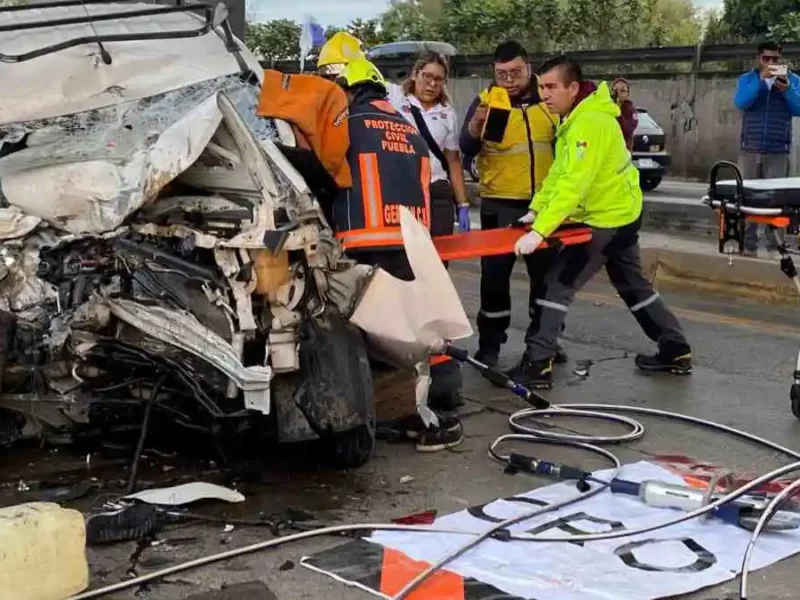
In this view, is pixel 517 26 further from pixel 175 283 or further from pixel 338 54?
pixel 175 283

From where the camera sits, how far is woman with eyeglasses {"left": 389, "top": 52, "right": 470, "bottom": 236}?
7.01 meters

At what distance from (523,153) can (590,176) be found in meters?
0.69

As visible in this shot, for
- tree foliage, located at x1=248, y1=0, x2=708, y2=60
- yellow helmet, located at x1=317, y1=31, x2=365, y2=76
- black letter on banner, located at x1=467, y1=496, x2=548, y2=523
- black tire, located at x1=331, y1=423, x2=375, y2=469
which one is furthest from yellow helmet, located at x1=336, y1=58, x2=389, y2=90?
tree foliage, located at x1=248, y1=0, x2=708, y2=60

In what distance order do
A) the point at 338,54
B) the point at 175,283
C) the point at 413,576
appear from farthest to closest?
the point at 338,54 → the point at 175,283 → the point at 413,576

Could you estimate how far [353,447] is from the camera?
16.6 feet

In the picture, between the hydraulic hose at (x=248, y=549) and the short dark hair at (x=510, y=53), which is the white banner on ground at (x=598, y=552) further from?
the short dark hair at (x=510, y=53)

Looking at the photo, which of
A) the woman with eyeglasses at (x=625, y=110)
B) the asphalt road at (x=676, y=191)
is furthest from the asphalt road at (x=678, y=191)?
the woman with eyeglasses at (x=625, y=110)

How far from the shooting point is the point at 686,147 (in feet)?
67.5

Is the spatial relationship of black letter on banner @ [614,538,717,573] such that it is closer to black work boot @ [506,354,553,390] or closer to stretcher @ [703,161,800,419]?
stretcher @ [703,161,800,419]

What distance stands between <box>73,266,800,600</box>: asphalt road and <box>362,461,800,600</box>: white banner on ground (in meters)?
0.14

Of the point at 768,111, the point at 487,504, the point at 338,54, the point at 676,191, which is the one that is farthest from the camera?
the point at 676,191

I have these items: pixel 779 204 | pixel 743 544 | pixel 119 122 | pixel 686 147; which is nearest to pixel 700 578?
pixel 743 544

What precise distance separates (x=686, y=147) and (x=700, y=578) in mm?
17475

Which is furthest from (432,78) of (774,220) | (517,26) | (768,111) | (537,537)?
(517,26)
